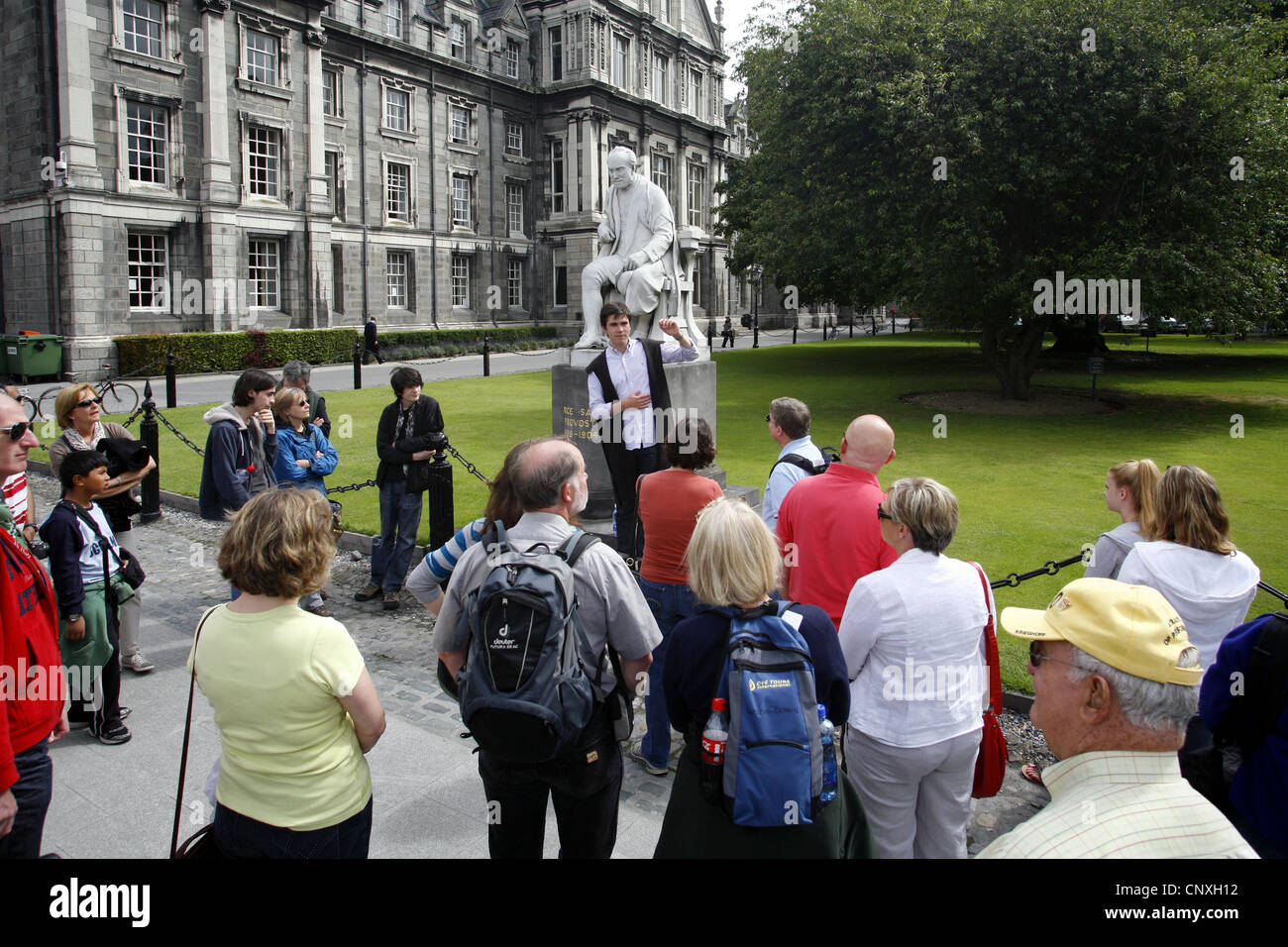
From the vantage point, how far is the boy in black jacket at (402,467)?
7484 millimetres

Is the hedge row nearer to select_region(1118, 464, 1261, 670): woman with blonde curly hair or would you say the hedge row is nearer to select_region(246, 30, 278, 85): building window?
select_region(246, 30, 278, 85): building window

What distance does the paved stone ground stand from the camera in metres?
3.96

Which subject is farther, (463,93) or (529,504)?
(463,93)

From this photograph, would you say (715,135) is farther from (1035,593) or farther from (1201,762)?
(1201,762)

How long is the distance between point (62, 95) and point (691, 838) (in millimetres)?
30276

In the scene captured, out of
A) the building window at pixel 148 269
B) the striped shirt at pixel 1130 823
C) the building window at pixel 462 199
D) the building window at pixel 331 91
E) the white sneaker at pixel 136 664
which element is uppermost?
the building window at pixel 331 91

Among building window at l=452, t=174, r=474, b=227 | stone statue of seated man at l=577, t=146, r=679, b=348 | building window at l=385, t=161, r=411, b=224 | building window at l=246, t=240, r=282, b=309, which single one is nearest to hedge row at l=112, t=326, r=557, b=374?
building window at l=246, t=240, r=282, b=309

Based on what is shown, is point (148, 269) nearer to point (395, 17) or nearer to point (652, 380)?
point (395, 17)

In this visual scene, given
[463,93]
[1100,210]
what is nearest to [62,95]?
[463,93]

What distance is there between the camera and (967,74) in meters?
17.3

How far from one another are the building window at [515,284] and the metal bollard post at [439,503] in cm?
3878

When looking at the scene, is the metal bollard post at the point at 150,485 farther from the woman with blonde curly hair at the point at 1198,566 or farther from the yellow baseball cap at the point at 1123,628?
the yellow baseball cap at the point at 1123,628

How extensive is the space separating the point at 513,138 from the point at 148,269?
22.3 meters

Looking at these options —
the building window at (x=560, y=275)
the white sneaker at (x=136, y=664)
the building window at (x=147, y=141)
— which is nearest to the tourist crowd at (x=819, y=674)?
the white sneaker at (x=136, y=664)
